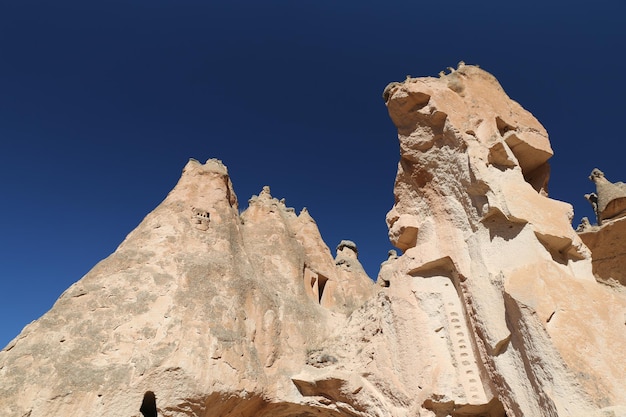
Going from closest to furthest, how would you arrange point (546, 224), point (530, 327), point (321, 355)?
point (530, 327)
point (546, 224)
point (321, 355)

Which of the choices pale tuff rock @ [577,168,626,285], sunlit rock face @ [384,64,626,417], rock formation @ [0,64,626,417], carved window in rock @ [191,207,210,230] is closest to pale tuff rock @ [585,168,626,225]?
pale tuff rock @ [577,168,626,285]

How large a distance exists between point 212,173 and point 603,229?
1164 cm

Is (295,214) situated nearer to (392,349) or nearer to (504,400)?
(392,349)

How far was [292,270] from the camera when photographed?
11.7 metres

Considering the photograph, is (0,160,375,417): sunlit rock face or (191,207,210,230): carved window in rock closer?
(0,160,375,417): sunlit rock face

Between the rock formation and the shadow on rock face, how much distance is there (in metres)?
0.06

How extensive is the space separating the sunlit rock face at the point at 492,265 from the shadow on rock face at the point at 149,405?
15.4 ft

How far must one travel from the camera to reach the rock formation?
5863 millimetres

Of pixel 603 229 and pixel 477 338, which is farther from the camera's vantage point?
pixel 603 229

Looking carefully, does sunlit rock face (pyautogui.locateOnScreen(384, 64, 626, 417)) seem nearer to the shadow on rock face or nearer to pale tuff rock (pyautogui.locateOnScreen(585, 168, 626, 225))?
the shadow on rock face

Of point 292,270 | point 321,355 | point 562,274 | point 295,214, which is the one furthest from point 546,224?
point 295,214

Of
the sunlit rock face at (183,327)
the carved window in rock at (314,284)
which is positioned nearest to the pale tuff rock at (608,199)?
the carved window in rock at (314,284)

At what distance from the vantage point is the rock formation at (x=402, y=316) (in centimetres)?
586

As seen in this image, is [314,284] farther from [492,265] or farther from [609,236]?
[609,236]
